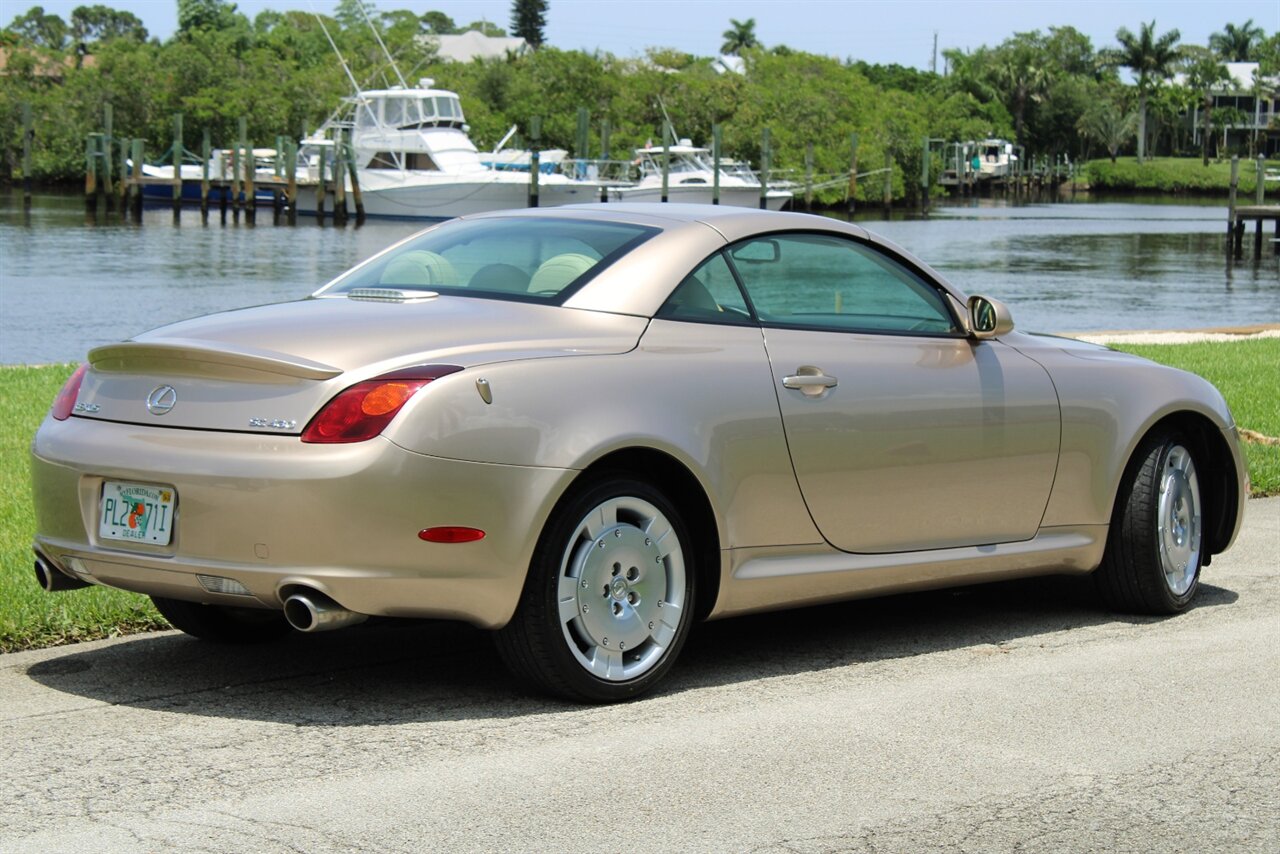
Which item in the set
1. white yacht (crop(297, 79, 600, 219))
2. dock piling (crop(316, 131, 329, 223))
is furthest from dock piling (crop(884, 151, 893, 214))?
dock piling (crop(316, 131, 329, 223))

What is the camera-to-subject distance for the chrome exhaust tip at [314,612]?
4902 millimetres

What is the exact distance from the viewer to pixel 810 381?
582cm

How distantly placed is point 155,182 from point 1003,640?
80.6m

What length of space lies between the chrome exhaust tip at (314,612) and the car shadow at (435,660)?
35cm

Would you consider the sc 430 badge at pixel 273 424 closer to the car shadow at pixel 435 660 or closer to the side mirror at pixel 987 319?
the car shadow at pixel 435 660

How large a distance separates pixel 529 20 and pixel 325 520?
18596 cm

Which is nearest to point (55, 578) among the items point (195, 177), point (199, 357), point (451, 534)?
point (199, 357)

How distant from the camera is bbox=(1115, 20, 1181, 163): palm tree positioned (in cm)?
15938

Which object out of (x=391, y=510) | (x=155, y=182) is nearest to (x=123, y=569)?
(x=391, y=510)

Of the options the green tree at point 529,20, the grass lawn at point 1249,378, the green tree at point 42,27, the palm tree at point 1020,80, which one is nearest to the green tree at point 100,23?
A: the green tree at point 42,27

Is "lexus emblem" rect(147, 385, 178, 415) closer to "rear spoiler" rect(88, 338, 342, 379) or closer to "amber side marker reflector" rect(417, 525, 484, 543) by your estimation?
"rear spoiler" rect(88, 338, 342, 379)

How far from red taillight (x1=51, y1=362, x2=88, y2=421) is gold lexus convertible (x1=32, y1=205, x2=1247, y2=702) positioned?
0.02 m

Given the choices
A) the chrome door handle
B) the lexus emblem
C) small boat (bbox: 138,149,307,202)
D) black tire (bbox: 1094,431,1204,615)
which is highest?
small boat (bbox: 138,149,307,202)

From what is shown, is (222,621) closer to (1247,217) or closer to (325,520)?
(325,520)
